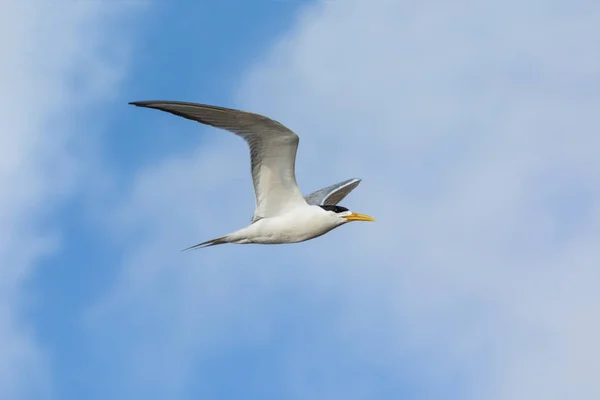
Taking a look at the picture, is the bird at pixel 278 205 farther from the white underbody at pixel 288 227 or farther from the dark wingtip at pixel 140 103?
the dark wingtip at pixel 140 103

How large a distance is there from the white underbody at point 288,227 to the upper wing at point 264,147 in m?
0.21

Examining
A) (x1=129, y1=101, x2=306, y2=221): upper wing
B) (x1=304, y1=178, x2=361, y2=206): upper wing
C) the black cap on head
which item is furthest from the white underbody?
(x1=304, y1=178, x2=361, y2=206): upper wing

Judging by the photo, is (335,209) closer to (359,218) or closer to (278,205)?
(359,218)

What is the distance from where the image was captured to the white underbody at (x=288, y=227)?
18.6 m

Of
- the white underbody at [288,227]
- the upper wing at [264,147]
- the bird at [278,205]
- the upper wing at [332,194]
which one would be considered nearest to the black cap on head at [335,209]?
the bird at [278,205]

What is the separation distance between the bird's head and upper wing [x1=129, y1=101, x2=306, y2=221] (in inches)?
23.5

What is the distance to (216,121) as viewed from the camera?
56.1ft

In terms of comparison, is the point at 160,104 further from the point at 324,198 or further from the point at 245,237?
the point at 324,198

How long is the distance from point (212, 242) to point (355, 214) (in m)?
2.89

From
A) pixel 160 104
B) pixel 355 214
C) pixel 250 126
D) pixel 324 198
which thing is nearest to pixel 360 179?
pixel 324 198

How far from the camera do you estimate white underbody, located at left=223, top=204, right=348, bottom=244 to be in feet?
61.2

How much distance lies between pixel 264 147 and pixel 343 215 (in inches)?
87.3

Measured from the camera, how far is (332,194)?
2305cm

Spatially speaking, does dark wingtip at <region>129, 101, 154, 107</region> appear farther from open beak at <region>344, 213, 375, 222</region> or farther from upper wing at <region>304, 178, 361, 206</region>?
upper wing at <region>304, 178, 361, 206</region>
